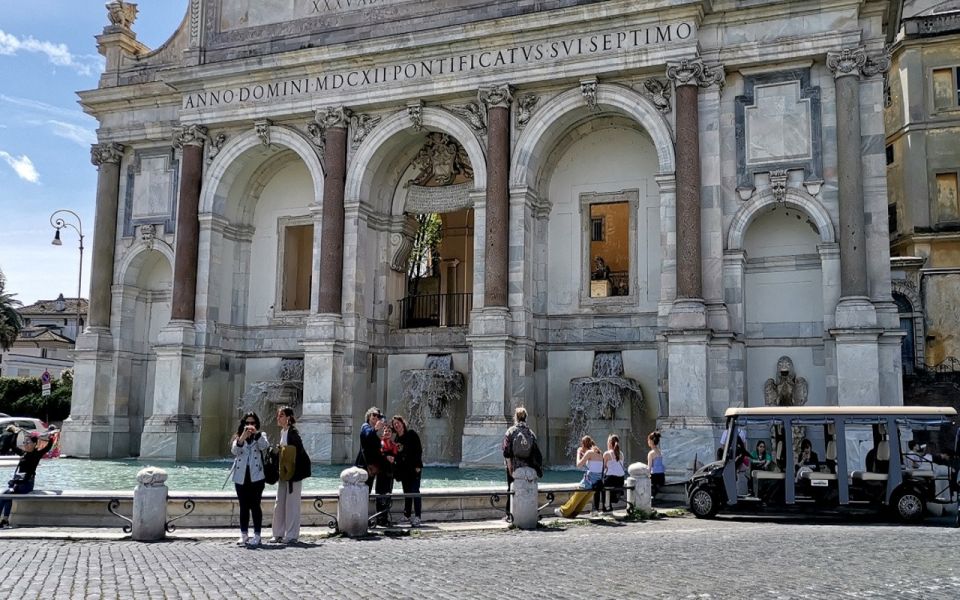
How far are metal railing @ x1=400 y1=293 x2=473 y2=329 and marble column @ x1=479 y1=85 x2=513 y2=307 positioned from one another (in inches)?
195

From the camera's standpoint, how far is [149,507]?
12.0m

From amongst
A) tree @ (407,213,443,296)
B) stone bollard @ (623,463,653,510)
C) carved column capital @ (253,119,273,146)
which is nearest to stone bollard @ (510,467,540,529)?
stone bollard @ (623,463,653,510)

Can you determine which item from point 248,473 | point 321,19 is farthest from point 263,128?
point 248,473

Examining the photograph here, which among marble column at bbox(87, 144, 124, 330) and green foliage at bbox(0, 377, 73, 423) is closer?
marble column at bbox(87, 144, 124, 330)

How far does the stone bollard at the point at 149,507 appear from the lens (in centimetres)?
1199

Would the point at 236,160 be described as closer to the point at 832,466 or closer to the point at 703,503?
the point at 703,503

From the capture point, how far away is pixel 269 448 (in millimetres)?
12016

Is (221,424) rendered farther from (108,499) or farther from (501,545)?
(501,545)

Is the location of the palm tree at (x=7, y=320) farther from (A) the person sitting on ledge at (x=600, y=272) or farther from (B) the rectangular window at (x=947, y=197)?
(B) the rectangular window at (x=947, y=197)

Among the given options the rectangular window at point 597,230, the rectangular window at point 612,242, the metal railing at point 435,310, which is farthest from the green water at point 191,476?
the rectangular window at point 597,230

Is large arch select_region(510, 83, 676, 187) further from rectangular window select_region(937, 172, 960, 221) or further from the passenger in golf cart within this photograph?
rectangular window select_region(937, 172, 960, 221)

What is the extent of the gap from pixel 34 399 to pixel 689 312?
1521 inches

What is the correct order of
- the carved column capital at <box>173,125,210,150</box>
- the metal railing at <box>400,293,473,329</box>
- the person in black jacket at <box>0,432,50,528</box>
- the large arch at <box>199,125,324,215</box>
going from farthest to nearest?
the metal railing at <box>400,293,473,329</box> → the carved column capital at <box>173,125,210,150</box> → the large arch at <box>199,125,324,215</box> → the person in black jacket at <box>0,432,50,528</box>

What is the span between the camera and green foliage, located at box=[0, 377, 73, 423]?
47.6 meters
